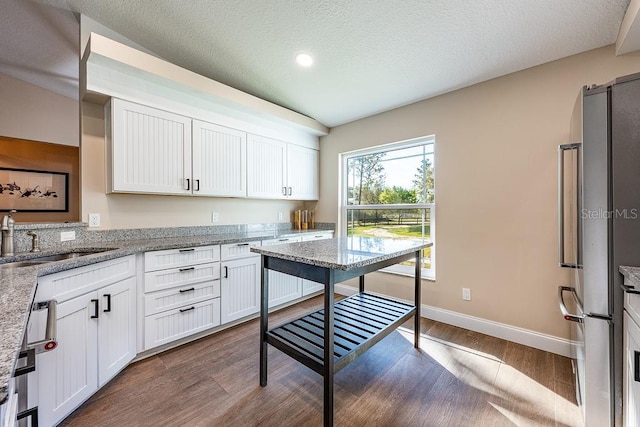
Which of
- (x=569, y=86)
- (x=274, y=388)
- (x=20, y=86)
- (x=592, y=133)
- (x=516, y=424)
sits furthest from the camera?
(x=20, y=86)

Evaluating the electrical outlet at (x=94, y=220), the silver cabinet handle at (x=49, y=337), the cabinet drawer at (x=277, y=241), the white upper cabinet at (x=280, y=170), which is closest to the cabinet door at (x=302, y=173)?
the white upper cabinet at (x=280, y=170)

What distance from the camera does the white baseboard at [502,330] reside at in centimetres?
221

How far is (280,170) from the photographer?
3564mm

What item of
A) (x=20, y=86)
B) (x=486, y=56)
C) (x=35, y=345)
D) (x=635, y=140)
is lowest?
(x=35, y=345)

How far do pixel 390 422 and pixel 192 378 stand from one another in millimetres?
1397

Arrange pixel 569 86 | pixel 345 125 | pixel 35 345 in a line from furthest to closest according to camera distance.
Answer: pixel 345 125 → pixel 569 86 → pixel 35 345

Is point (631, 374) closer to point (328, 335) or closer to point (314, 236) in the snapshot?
point (328, 335)

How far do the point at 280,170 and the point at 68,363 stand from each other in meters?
2.67

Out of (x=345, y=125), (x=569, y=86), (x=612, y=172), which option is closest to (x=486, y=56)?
(x=569, y=86)

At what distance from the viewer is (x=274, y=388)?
1824 mm

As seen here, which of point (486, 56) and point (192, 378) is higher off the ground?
point (486, 56)

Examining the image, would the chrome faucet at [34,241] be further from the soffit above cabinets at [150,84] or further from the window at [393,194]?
the window at [393,194]

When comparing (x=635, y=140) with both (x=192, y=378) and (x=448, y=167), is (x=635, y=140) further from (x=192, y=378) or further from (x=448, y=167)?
(x=192, y=378)

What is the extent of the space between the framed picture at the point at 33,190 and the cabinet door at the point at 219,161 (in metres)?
1.87
